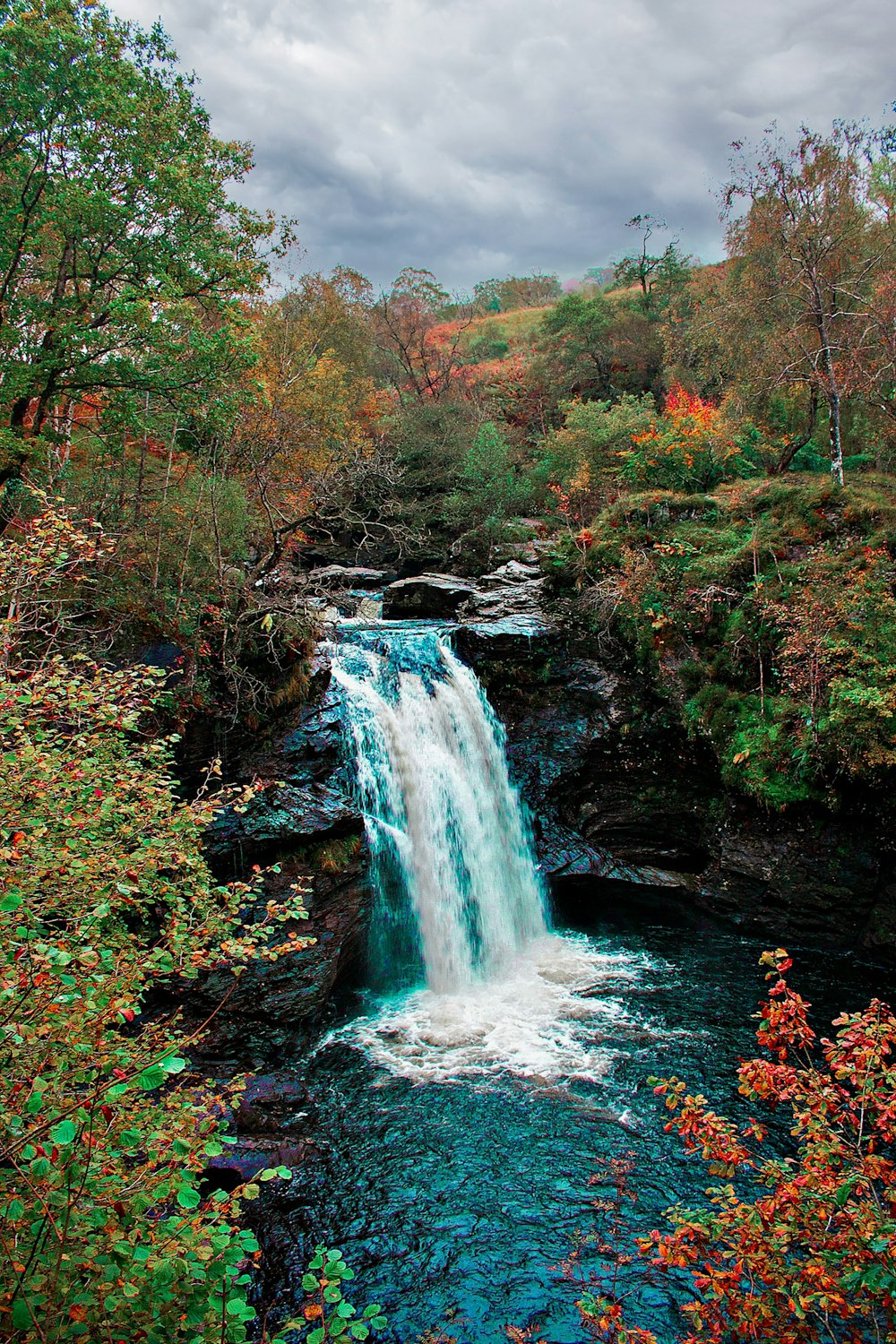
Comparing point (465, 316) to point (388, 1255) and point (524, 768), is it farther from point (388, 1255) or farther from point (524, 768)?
point (388, 1255)

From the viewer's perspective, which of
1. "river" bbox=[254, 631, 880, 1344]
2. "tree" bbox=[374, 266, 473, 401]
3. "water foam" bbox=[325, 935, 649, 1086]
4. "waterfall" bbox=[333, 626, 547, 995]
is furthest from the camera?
"tree" bbox=[374, 266, 473, 401]

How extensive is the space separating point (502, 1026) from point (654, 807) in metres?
5.16

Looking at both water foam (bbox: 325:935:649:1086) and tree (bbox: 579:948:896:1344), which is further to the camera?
water foam (bbox: 325:935:649:1086)

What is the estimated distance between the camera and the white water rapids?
8164 mm

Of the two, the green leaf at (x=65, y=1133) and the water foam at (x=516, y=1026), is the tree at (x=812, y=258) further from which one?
the green leaf at (x=65, y=1133)

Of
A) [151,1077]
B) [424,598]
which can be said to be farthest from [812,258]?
[151,1077]

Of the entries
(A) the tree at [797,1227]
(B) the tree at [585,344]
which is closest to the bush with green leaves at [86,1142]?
(A) the tree at [797,1227]

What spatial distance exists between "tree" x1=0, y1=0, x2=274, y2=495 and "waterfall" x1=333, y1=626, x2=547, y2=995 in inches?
219

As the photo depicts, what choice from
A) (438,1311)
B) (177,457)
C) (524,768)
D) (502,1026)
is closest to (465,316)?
(177,457)

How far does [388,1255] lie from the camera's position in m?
5.42

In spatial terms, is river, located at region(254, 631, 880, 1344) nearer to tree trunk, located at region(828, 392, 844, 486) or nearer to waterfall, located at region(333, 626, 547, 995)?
waterfall, located at region(333, 626, 547, 995)

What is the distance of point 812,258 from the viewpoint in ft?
46.8

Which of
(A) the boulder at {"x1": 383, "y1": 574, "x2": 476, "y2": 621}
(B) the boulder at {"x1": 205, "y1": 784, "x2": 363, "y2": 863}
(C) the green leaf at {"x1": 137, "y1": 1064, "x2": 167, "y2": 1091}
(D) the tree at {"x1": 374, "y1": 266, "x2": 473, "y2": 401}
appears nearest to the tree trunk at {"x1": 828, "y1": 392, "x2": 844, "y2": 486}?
(A) the boulder at {"x1": 383, "y1": 574, "x2": 476, "y2": 621}

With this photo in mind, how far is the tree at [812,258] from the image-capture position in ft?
46.8
